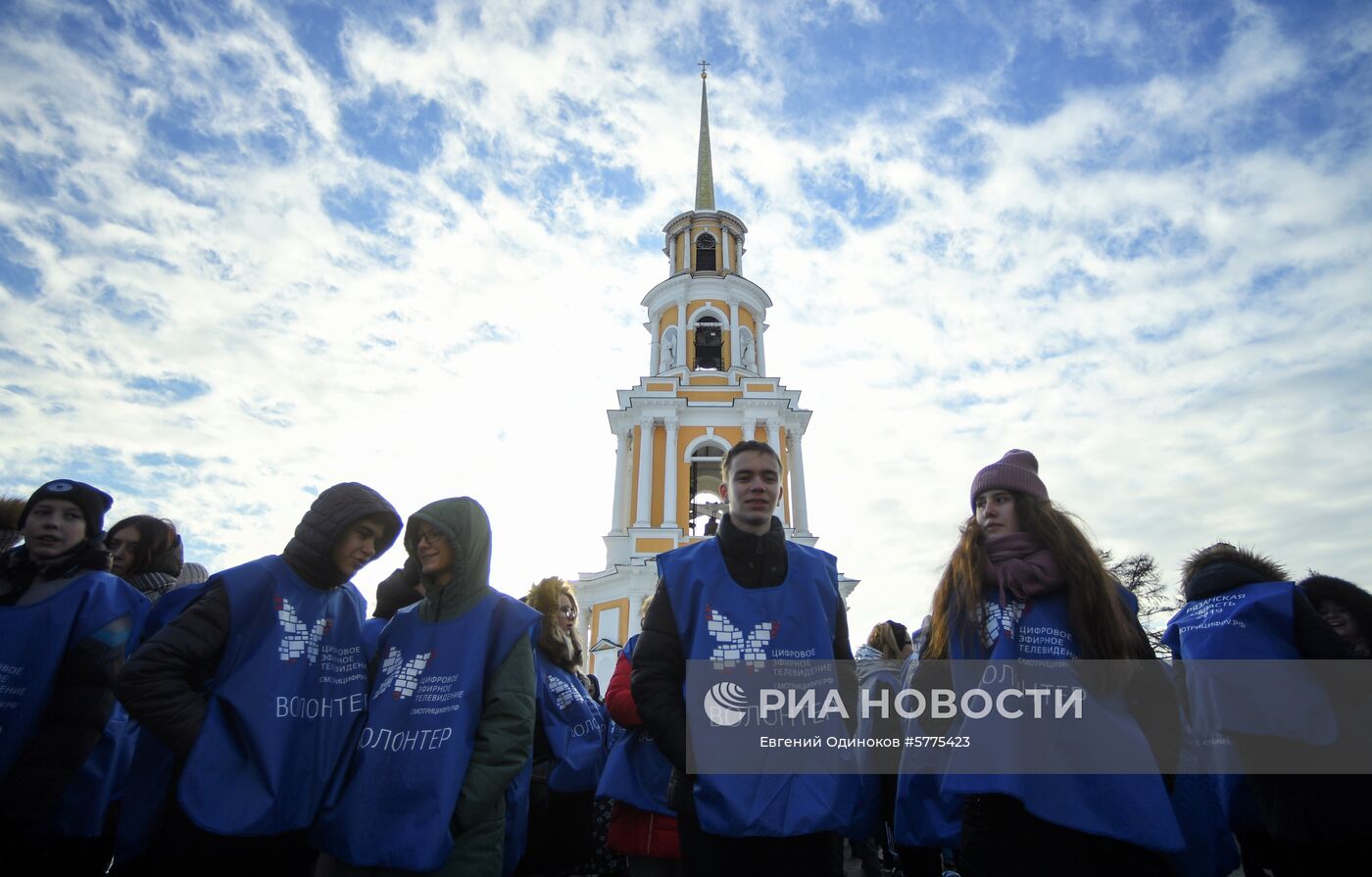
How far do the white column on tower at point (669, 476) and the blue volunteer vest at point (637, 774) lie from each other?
1735 cm

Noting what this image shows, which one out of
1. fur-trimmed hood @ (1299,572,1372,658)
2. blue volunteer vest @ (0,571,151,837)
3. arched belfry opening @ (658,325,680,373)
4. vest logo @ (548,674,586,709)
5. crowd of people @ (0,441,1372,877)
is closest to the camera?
crowd of people @ (0,441,1372,877)

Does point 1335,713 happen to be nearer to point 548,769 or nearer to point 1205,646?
point 1205,646

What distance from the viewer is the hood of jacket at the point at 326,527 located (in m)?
2.96

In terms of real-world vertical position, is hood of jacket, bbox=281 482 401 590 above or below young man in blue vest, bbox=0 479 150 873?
above

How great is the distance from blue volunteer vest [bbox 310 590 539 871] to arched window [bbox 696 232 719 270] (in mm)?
24383

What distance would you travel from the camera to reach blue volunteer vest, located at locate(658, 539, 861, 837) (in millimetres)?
2453

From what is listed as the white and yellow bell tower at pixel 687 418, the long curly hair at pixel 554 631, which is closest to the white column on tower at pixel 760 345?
the white and yellow bell tower at pixel 687 418

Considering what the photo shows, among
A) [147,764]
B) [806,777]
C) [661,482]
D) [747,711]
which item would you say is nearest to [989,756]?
[806,777]

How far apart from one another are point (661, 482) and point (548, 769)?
18.0m

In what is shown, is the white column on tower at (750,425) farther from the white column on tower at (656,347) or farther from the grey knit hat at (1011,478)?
the grey knit hat at (1011,478)

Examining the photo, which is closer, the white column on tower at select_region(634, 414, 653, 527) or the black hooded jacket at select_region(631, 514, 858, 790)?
the black hooded jacket at select_region(631, 514, 858, 790)

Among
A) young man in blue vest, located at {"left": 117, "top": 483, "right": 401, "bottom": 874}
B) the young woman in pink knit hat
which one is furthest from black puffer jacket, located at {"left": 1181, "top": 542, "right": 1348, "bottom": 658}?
young man in blue vest, located at {"left": 117, "top": 483, "right": 401, "bottom": 874}

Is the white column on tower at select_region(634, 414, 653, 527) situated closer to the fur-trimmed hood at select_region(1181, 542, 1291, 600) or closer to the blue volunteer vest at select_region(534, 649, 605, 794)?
the blue volunteer vest at select_region(534, 649, 605, 794)

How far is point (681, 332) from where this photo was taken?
966 inches
